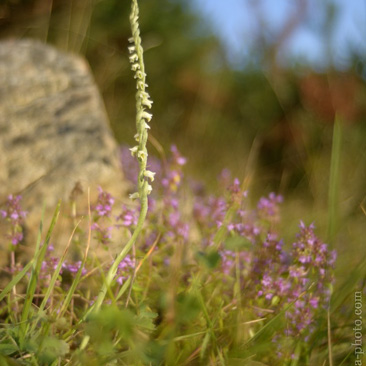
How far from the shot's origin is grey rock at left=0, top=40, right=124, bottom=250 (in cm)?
228

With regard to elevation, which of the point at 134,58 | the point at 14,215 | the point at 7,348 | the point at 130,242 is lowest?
the point at 7,348

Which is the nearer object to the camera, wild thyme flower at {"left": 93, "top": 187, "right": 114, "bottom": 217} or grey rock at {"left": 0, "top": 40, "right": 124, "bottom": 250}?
wild thyme flower at {"left": 93, "top": 187, "right": 114, "bottom": 217}

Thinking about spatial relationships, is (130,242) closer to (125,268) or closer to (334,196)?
(125,268)

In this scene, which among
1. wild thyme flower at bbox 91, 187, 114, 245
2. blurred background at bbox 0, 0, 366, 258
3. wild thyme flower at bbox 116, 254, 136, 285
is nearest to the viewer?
wild thyme flower at bbox 116, 254, 136, 285

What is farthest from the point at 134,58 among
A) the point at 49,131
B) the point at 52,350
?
the point at 49,131

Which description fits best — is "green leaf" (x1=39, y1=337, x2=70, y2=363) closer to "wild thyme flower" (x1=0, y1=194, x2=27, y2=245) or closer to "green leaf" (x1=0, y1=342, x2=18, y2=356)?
"green leaf" (x1=0, y1=342, x2=18, y2=356)

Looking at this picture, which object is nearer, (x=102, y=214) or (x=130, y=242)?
(x=130, y=242)

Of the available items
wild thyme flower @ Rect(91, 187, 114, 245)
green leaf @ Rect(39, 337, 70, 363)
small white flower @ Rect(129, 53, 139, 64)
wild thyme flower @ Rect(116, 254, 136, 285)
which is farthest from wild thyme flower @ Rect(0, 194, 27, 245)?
small white flower @ Rect(129, 53, 139, 64)

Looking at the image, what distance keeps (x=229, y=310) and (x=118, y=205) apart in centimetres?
79

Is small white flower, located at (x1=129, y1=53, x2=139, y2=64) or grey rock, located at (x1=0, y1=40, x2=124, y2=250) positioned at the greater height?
small white flower, located at (x1=129, y1=53, x2=139, y2=64)

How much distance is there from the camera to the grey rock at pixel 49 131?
228 cm

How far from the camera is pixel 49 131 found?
259 cm

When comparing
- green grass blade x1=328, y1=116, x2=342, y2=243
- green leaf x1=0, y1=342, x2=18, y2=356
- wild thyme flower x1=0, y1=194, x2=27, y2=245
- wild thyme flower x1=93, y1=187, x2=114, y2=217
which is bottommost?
green leaf x1=0, y1=342, x2=18, y2=356

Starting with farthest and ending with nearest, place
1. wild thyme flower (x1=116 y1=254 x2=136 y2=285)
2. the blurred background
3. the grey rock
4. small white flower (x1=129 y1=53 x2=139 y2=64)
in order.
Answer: the blurred background < the grey rock < wild thyme flower (x1=116 y1=254 x2=136 y2=285) < small white flower (x1=129 y1=53 x2=139 y2=64)
